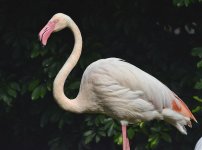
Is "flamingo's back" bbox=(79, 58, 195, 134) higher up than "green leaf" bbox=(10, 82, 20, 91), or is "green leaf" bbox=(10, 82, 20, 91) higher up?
"flamingo's back" bbox=(79, 58, 195, 134)

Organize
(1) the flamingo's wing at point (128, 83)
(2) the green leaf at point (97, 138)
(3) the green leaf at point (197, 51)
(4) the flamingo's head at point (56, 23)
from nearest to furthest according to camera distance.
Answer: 1. (1) the flamingo's wing at point (128, 83)
2. (4) the flamingo's head at point (56, 23)
3. (3) the green leaf at point (197, 51)
4. (2) the green leaf at point (97, 138)

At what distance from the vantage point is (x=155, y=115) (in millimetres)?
6277

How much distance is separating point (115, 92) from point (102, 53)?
1.35 metres

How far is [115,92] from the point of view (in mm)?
6098

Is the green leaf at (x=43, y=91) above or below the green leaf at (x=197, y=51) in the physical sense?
below

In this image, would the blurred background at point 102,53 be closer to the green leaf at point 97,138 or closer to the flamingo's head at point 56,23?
the green leaf at point 97,138

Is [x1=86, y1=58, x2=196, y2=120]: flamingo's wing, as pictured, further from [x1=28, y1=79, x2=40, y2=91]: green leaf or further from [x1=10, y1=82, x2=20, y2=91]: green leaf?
[x1=10, y1=82, x2=20, y2=91]: green leaf

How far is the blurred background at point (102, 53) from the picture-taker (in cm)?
726

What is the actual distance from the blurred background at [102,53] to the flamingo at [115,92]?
0.94m

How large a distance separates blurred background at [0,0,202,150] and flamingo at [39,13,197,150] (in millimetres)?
935

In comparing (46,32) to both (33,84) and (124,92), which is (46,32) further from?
(33,84)

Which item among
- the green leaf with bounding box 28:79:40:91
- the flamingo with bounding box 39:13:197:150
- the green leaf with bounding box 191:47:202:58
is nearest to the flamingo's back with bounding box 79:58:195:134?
the flamingo with bounding box 39:13:197:150

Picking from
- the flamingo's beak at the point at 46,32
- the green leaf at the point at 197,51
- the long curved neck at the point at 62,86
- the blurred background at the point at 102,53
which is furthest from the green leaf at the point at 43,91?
the green leaf at the point at 197,51

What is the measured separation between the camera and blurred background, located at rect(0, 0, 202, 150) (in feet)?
23.8
